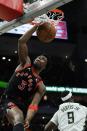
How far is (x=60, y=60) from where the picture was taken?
21.4 m

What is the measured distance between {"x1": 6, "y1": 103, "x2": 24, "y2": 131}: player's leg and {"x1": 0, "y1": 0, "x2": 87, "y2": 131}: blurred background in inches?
540

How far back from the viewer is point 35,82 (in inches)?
222

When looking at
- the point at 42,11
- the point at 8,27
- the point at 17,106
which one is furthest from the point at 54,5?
the point at 17,106

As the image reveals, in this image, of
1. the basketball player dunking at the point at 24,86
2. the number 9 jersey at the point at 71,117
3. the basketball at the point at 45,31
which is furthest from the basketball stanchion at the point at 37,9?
the number 9 jersey at the point at 71,117

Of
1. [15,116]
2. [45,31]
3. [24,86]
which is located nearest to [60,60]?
[45,31]

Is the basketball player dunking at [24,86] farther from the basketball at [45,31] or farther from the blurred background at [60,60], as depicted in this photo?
the blurred background at [60,60]

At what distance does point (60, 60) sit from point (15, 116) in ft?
53.3

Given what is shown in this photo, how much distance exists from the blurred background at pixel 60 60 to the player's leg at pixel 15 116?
1372 centimetres

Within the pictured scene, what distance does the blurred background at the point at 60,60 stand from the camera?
1969cm

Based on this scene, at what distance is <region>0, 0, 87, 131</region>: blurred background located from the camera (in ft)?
64.6

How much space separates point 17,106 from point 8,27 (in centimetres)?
173

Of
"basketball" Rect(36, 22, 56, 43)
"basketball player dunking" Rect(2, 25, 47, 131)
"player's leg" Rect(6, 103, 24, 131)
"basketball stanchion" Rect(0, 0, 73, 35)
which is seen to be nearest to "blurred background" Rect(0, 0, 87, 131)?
"basketball stanchion" Rect(0, 0, 73, 35)

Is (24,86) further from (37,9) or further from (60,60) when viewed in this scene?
(60,60)

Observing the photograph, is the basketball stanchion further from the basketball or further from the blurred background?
the blurred background
